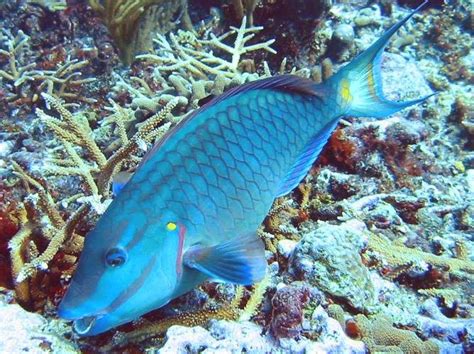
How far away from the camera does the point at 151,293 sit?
61.8 inches

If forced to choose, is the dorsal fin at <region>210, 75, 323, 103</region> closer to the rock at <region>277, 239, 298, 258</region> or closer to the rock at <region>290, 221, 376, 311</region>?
the rock at <region>290, 221, 376, 311</region>

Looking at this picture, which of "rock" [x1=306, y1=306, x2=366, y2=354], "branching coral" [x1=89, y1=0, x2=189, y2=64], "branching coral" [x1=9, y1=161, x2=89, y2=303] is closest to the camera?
"rock" [x1=306, y1=306, x2=366, y2=354]

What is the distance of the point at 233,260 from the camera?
5.22 feet

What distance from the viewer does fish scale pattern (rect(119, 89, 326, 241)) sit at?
→ 5.48 feet

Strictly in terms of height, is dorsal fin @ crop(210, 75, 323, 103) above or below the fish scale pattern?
above

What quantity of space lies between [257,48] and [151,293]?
12.7 ft

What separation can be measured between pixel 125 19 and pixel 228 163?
420 cm

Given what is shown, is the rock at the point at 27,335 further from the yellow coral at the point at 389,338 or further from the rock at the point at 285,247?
the yellow coral at the point at 389,338

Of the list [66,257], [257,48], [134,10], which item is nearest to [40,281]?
[66,257]

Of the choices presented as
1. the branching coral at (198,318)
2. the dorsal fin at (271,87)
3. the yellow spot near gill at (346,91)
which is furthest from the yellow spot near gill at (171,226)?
the yellow spot near gill at (346,91)

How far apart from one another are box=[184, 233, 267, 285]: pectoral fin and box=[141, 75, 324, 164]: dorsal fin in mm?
473

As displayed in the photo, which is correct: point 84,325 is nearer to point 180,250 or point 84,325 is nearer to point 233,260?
point 180,250

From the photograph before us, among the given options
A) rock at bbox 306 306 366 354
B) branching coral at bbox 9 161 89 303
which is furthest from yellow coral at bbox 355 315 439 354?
branching coral at bbox 9 161 89 303

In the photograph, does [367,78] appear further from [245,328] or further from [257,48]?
[257,48]
